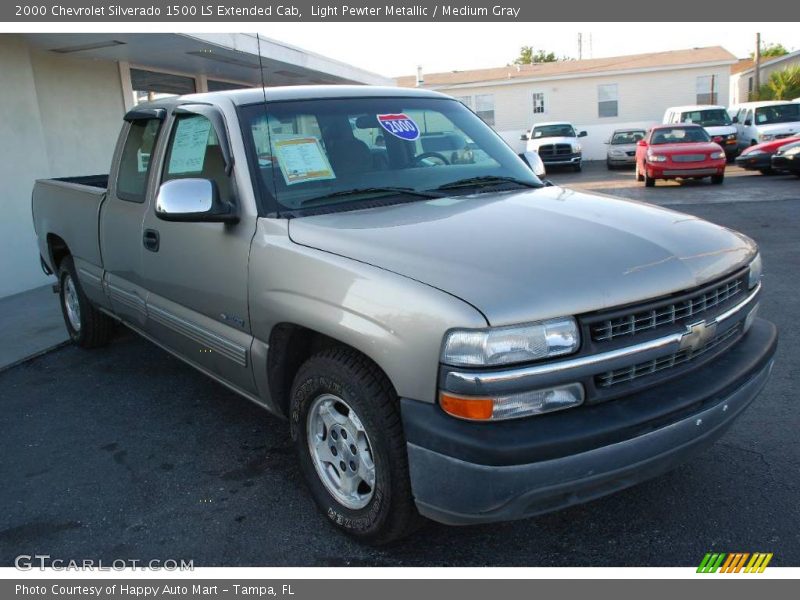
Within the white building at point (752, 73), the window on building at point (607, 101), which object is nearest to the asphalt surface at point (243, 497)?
the window on building at point (607, 101)

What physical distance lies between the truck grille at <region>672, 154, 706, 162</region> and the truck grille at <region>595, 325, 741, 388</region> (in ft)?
50.8

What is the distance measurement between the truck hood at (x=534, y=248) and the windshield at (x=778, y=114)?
2189 cm

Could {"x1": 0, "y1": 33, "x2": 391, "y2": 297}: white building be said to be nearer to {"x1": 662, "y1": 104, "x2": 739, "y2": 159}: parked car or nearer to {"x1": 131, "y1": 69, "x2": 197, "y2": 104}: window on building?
{"x1": 131, "y1": 69, "x2": 197, "y2": 104}: window on building

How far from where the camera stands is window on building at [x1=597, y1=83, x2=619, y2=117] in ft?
107

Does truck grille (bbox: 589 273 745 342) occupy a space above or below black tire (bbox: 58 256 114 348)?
above

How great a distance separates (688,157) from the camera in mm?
16906

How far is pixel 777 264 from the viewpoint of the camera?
7863 mm

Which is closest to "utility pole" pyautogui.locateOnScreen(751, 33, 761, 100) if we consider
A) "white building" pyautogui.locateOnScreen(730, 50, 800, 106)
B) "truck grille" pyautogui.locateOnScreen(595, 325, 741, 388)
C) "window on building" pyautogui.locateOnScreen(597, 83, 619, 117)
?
"white building" pyautogui.locateOnScreen(730, 50, 800, 106)

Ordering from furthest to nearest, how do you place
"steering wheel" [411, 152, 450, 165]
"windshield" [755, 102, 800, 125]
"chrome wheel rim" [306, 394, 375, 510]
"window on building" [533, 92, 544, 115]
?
"window on building" [533, 92, 544, 115] < "windshield" [755, 102, 800, 125] < "steering wheel" [411, 152, 450, 165] < "chrome wheel rim" [306, 394, 375, 510]

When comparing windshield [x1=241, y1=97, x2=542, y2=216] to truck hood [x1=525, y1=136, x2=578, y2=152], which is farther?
truck hood [x1=525, y1=136, x2=578, y2=152]

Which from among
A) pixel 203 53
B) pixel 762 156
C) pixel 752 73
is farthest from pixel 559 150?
pixel 752 73

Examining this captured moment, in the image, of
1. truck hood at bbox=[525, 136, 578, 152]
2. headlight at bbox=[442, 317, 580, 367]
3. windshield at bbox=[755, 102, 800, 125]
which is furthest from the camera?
truck hood at bbox=[525, 136, 578, 152]

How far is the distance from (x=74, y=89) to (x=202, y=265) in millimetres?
8053

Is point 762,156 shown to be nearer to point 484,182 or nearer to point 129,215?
point 484,182
